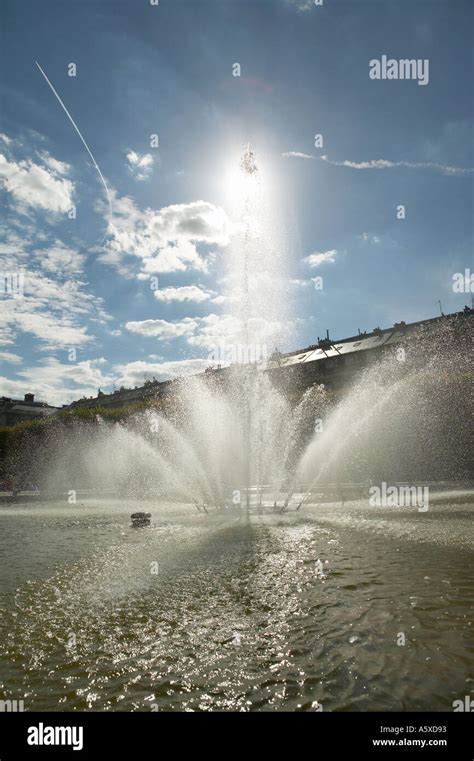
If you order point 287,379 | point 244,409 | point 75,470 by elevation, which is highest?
point 287,379

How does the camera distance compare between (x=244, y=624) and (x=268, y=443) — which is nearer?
(x=244, y=624)

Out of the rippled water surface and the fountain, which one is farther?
the fountain

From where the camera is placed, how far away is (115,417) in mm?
58750

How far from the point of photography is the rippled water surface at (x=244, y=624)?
4.44 metres

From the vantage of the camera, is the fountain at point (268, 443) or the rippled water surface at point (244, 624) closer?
the rippled water surface at point (244, 624)

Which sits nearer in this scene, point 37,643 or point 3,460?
point 37,643

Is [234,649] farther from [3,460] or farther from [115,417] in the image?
[3,460]

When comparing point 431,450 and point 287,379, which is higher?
point 287,379

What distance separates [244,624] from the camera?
6086 millimetres

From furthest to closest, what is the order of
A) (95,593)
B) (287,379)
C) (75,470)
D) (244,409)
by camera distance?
1. (287,379)
2. (75,470)
3. (244,409)
4. (95,593)

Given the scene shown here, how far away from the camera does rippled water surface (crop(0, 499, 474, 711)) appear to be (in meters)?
4.44
